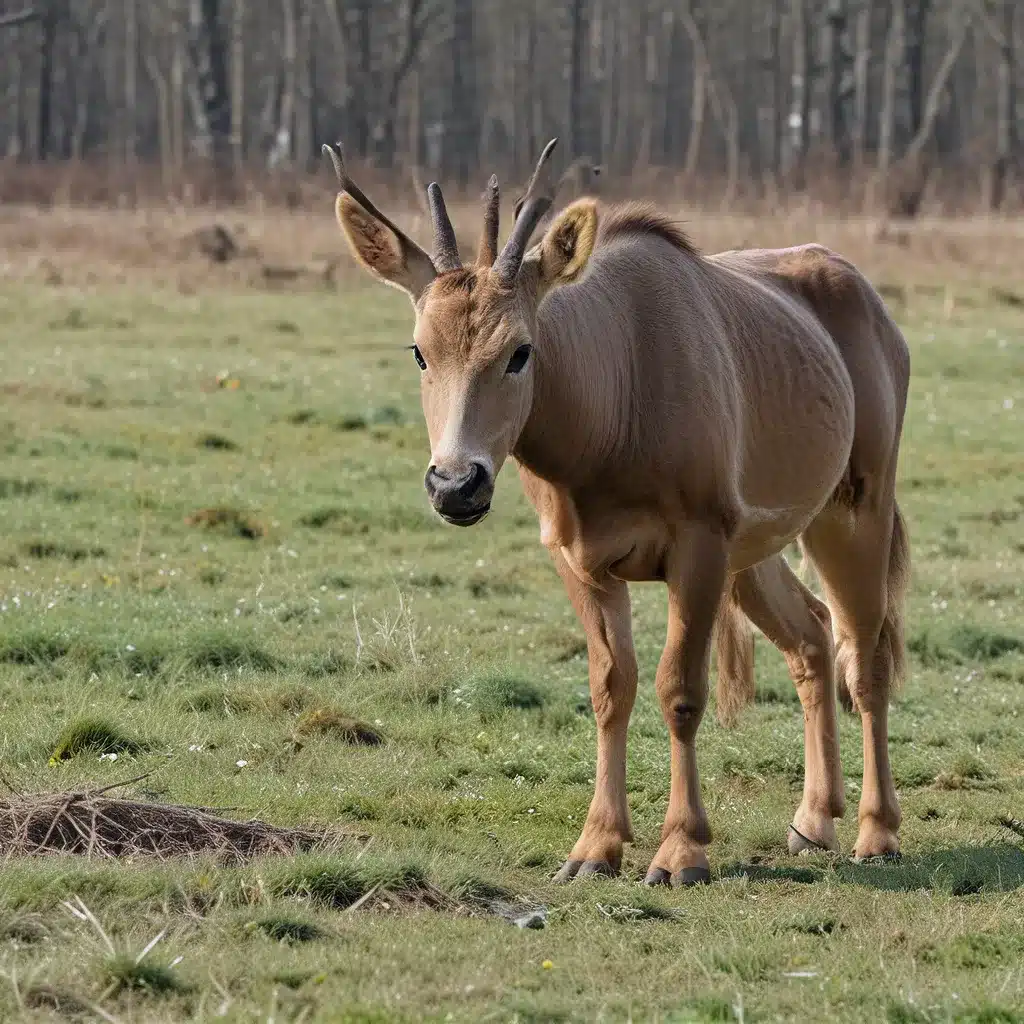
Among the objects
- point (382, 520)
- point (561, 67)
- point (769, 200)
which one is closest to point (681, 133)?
point (561, 67)

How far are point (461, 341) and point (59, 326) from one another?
15.5m

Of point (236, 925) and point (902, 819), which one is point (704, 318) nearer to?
Answer: point (902, 819)

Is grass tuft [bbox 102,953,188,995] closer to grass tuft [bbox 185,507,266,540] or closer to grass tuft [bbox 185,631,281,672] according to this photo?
grass tuft [bbox 185,631,281,672]

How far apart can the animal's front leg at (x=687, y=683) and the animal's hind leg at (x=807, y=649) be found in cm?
104

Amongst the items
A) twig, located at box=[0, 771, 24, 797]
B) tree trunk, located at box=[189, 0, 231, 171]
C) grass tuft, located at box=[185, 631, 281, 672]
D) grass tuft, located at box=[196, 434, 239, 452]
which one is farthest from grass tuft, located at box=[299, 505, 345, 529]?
tree trunk, located at box=[189, 0, 231, 171]

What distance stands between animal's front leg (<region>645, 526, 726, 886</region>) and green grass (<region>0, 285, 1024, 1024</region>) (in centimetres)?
18

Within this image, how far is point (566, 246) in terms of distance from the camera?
6.25 m

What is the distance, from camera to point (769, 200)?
36.1m

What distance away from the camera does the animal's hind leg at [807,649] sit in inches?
301

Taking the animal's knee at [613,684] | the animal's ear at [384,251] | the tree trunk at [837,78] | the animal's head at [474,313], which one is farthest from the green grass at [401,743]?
the tree trunk at [837,78]

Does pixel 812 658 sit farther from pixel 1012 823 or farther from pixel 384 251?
pixel 384 251

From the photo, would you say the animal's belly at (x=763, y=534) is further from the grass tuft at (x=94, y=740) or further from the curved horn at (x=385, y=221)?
the grass tuft at (x=94, y=740)

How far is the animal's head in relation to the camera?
573 centimetres

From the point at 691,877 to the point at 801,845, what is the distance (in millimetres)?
896
